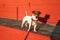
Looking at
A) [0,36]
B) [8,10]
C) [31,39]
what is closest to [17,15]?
[8,10]

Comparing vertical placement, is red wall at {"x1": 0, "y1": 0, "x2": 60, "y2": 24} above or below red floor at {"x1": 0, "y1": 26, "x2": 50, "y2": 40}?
above

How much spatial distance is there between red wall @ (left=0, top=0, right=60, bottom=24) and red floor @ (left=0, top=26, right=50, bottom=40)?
291 millimetres

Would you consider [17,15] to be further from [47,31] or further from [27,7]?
[47,31]

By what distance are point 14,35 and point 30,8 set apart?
1.31 feet

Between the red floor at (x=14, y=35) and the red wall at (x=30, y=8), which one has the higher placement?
the red wall at (x=30, y=8)

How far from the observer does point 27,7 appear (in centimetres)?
180

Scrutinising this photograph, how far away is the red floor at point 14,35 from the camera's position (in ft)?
4.66

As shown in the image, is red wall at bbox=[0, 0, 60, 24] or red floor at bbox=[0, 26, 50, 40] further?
red wall at bbox=[0, 0, 60, 24]

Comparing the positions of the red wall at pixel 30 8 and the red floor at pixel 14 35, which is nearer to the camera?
the red floor at pixel 14 35

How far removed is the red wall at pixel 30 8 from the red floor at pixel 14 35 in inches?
11.5

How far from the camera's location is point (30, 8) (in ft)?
5.84

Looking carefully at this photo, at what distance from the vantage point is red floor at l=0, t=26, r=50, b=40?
4.66ft

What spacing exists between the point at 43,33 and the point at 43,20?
0.30 meters

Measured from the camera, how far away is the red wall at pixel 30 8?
5.18 ft
